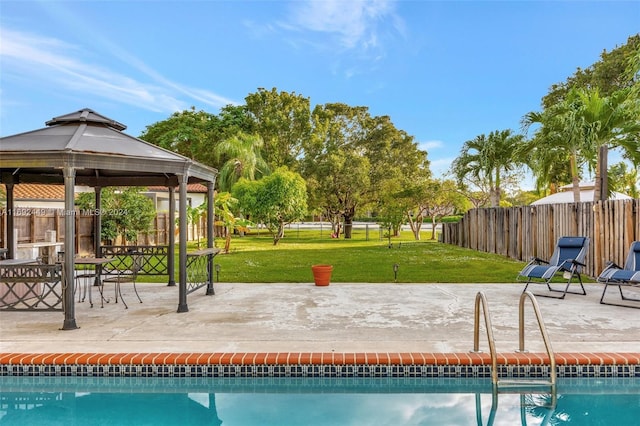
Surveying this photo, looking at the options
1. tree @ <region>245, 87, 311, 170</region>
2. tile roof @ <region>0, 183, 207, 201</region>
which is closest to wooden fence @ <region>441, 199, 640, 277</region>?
tile roof @ <region>0, 183, 207, 201</region>

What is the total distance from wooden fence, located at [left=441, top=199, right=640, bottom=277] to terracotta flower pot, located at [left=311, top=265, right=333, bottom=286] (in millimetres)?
5826

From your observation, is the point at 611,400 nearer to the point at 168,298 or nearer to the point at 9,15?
the point at 168,298

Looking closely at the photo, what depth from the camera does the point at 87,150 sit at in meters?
5.86

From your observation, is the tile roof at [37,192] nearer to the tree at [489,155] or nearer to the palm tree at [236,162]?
the palm tree at [236,162]

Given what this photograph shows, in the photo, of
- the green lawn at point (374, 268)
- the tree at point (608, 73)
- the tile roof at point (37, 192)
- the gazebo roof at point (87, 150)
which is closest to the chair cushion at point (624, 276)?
the green lawn at point (374, 268)

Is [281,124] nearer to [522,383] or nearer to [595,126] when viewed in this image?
[595,126]

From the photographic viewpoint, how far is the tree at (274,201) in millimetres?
21594

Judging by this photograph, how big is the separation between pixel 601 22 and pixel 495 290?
A: 1468 cm

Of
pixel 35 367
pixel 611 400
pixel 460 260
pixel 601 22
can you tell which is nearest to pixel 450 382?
pixel 611 400

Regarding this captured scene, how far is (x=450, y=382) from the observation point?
4281 mm

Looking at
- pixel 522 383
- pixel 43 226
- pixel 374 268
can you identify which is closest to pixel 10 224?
pixel 43 226

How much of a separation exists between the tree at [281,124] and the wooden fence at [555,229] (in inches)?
710

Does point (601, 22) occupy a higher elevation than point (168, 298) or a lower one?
higher

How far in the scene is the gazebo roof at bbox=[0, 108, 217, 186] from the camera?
566 cm
